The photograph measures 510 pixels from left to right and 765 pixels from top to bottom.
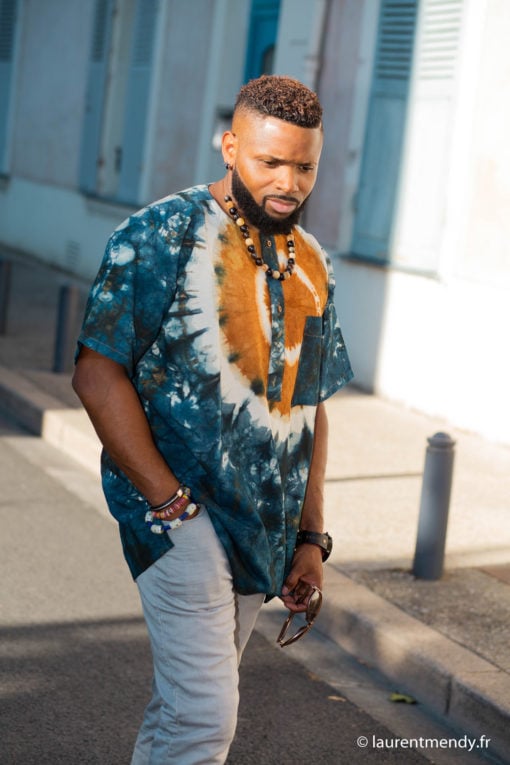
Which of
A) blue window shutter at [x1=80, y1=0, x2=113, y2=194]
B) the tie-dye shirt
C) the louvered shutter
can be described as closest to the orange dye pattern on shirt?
the tie-dye shirt

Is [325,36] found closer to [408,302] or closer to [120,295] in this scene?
[408,302]

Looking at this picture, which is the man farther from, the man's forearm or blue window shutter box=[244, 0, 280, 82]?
blue window shutter box=[244, 0, 280, 82]

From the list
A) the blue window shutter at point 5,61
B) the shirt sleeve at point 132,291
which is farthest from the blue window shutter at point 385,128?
the blue window shutter at point 5,61

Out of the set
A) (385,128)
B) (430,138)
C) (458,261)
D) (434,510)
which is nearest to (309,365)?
(434,510)

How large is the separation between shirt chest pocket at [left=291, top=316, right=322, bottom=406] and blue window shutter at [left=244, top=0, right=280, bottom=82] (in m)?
10.9

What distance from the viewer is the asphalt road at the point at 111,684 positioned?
4.13 meters

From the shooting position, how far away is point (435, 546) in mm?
5656

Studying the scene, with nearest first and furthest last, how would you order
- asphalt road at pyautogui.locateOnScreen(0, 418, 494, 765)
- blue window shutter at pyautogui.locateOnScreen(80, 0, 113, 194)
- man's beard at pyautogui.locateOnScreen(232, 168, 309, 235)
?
man's beard at pyautogui.locateOnScreen(232, 168, 309, 235) < asphalt road at pyautogui.locateOnScreen(0, 418, 494, 765) < blue window shutter at pyautogui.locateOnScreen(80, 0, 113, 194)

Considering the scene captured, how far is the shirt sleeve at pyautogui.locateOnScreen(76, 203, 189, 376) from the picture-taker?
2764 mm

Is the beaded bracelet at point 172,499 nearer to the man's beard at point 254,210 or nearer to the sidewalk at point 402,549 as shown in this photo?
the man's beard at point 254,210

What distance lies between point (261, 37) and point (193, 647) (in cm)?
1182

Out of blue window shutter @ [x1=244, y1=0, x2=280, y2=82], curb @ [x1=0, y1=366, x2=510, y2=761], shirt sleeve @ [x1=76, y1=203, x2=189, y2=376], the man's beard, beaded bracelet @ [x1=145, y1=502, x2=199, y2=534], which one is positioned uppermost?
blue window shutter @ [x1=244, y1=0, x2=280, y2=82]

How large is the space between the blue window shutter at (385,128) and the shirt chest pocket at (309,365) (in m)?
7.90

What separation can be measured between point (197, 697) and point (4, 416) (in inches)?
271
